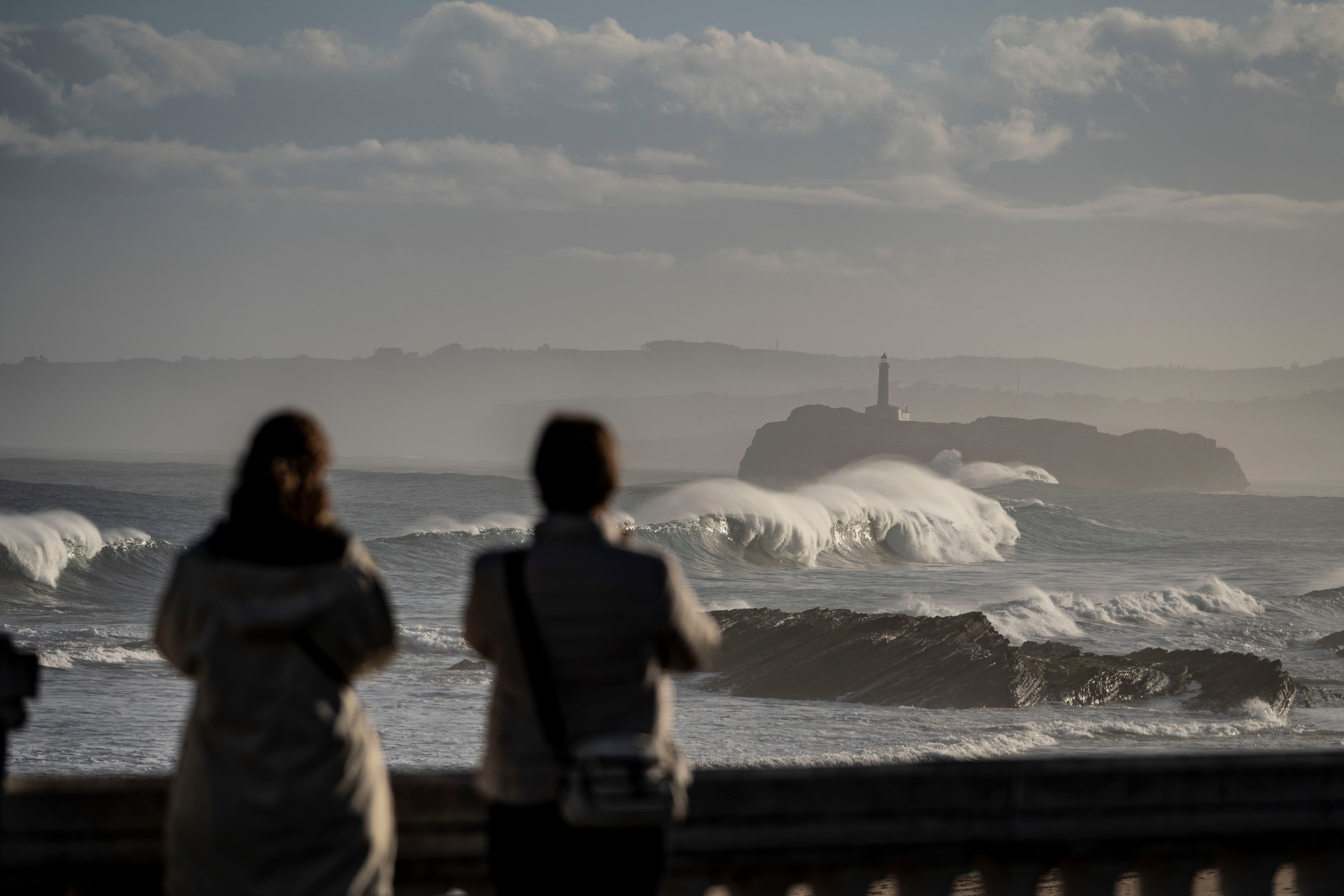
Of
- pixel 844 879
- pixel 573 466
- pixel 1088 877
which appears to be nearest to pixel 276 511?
pixel 573 466

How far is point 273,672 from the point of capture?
180cm

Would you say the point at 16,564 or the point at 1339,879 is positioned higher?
the point at 1339,879

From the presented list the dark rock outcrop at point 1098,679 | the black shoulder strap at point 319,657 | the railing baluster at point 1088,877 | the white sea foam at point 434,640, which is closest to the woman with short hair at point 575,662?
the black shoulder strap at point 319,657

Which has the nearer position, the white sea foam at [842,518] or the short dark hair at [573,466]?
the short dark hair at [573,466]

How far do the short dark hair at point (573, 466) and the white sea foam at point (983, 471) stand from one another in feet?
318

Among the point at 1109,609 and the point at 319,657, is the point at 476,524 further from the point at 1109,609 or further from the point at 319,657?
the point at 319,657

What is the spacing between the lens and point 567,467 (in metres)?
1.84

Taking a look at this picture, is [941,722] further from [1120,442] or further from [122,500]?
[1120,442]

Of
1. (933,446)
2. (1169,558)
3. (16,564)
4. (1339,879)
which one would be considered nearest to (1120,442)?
(933,446)

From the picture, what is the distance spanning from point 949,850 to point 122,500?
56.4 m

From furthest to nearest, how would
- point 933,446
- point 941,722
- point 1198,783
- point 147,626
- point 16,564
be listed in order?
point 933,446, point 16,564, point 147,626, point 941,722, point 1198,783

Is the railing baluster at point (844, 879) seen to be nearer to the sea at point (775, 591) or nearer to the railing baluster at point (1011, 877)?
the railing baluster at point (1011, 877)

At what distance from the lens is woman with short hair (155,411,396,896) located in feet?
5.84

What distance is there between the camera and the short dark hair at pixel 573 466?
1837 millimetres
